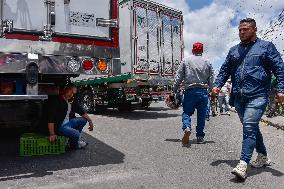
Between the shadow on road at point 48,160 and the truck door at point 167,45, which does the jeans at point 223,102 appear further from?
the shadow on road at point 48,160

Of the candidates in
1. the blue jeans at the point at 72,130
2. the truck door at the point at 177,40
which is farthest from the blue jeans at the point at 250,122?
the truck door at the point at 177,40

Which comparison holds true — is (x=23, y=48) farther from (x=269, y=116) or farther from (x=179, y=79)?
(x=269, y=116)

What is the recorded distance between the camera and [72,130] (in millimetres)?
6133

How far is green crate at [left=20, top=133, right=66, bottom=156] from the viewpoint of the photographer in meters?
5.81

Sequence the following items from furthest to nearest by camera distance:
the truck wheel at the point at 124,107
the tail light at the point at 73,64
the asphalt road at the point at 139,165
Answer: the truck wheel at the point at 124,107 < the tail light at the point at 73,64 < the asphalt road at the point at 139,165

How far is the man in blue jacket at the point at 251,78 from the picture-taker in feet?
15.8

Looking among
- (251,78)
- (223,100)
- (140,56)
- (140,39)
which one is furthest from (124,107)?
(251,78)

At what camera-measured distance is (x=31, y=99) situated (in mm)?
4828

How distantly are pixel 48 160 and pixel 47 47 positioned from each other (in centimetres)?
169

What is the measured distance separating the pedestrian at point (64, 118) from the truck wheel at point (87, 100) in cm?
630

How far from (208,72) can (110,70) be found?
2.19m

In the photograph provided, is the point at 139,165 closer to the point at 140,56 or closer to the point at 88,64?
the point at 88,64

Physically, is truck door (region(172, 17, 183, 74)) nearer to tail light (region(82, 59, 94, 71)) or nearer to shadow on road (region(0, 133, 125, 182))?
shadow on road (region(0, 133, 125, 182))

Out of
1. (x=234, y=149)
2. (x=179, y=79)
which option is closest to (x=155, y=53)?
(x=179, y=79)
